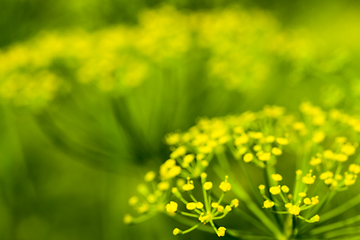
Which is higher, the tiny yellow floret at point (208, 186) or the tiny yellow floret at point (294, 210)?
the tiny yellow floret at point (208, 186)

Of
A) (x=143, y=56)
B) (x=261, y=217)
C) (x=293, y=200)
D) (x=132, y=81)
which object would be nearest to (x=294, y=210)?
(x=293, y=200)

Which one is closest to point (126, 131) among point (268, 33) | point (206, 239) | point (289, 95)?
point (206, 239)

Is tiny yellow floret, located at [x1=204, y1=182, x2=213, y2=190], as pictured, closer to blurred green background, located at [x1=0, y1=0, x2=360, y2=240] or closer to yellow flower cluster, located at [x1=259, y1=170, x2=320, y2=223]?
yellow flower cluster, located at [x1=259, y1=170, x2=320, y2=223]

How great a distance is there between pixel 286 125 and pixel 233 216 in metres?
1.38

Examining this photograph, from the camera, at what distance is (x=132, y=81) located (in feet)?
7.53

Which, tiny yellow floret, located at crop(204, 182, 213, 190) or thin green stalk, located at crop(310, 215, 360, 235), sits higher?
tiny yellow floret, located at crop(204, 182, 213, 190)

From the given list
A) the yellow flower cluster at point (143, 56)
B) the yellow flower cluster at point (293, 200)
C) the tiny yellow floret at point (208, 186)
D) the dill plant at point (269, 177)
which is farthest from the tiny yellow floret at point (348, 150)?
the yellow flower cluster at point (143, 56)

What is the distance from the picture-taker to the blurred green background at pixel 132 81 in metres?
2.36

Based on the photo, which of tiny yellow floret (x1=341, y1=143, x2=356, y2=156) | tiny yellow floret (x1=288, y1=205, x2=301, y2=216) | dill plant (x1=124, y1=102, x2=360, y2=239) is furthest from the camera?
tiny yellow floret (x1=341, y1=143, x2=356, y2=156)

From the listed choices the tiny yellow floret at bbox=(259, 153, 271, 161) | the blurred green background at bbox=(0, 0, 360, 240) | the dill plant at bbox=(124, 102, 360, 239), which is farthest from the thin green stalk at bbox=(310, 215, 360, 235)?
the blurred green background at bbox=(0, 0, 360, 240)

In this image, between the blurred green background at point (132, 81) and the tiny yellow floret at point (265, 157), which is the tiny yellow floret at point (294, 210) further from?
the blurred green background at point (132, 81)

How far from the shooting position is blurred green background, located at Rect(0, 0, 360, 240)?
2.36m

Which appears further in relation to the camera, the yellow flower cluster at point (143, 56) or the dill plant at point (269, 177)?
the yellow flower cluster at point (143, 56)

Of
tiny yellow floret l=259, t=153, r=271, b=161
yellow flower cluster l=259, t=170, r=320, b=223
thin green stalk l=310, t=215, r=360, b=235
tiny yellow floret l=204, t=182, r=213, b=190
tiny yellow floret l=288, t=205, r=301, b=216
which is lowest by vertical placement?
thin green stalk l=310, t=215, r=360, b=235
